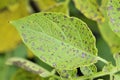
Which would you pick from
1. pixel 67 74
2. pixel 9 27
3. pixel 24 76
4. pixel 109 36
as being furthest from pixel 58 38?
pixel 9 27

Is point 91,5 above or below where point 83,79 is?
above

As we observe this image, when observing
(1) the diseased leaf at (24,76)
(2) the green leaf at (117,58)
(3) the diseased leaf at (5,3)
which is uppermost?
(3) the diseased leaf at (5,3)

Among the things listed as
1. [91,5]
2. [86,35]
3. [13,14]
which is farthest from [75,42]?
[13,14]

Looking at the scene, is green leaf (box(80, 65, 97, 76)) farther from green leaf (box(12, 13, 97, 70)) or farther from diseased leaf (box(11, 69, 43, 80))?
diseased leaf (box(11, 69, 43, 80))

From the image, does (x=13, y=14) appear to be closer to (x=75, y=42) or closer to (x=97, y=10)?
(x=97, y=10)

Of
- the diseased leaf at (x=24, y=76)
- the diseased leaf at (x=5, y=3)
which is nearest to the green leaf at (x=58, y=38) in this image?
the diseased leaf at (x=24, y=76)

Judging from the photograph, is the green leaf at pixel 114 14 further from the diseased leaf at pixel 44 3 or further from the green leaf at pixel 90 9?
the diseased leaf at pixel 44 3

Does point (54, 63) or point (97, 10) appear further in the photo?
point (97, 10)
